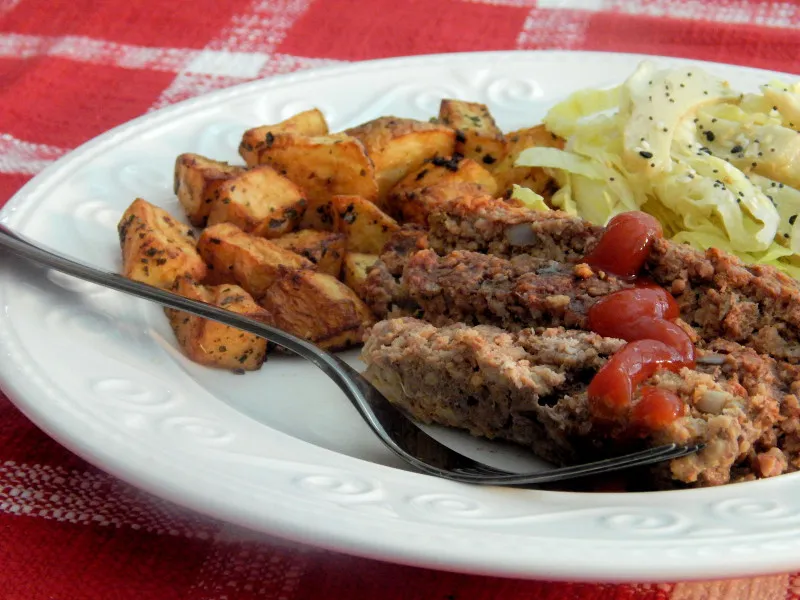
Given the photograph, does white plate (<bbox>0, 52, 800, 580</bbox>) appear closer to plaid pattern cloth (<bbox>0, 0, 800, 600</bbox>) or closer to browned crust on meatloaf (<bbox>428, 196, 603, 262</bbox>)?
plaid pattern cloth (<bbox>0, 0, 800, 600</bbox>)

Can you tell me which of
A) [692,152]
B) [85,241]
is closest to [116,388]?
[85,241]

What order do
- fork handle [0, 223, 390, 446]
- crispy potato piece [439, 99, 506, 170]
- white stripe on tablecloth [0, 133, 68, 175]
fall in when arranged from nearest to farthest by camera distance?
1. fork handle [0, 223, 390, 446]
2. crispy potato piece [439, 99, 506, 170]
3. white stripe on tablecloth [0, 133, 68, 175]

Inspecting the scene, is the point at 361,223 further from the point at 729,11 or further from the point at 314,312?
the point at 729,11

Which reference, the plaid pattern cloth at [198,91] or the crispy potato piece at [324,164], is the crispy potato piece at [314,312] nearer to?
the crispy potato piece at [324,164]

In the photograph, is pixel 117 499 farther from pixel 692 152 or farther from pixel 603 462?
pixel 692 152

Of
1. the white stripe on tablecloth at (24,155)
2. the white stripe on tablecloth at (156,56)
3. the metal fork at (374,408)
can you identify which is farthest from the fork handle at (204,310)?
the white stripe on tablecloth at (156,56)

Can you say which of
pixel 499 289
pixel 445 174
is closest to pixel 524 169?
pixel 445 174

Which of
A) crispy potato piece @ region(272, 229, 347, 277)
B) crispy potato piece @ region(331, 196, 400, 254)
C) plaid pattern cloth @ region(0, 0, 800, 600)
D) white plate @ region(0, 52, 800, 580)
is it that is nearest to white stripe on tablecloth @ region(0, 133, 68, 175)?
plaid pattern cloth @ region(0, 0, 800, 600)

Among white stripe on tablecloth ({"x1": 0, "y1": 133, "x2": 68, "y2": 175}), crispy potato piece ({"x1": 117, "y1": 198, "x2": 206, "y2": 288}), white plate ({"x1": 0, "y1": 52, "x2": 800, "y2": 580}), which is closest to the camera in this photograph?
white plate ({"x1": 0, "y1": 52, "x2": 800, "y2": 580})
